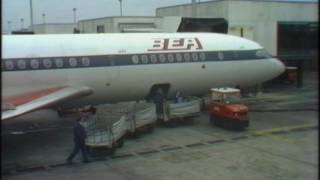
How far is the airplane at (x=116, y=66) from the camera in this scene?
756 inches

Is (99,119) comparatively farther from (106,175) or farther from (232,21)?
(232,21)

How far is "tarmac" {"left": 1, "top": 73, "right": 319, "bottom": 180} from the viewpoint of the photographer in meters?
13.9

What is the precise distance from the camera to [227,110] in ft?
66.4

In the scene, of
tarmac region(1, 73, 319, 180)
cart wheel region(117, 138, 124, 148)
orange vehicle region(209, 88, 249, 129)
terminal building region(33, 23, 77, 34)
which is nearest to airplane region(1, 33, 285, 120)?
orange vehicle region(209, 88, 249, 129)

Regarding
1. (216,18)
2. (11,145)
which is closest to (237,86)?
(11,145)

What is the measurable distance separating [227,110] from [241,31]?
22.1 metres

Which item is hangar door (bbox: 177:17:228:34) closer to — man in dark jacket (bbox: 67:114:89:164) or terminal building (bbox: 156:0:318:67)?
terminal building (bbox: 156:0:318:67)

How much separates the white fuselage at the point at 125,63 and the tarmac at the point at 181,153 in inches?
81.7

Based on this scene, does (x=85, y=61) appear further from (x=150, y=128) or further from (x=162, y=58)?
(x=150, y=128)

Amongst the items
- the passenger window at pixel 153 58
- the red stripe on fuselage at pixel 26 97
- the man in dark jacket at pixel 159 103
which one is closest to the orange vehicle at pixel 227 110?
the man in dark jacket at pixel 159 103

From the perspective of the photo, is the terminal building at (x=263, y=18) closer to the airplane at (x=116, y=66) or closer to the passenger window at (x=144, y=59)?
the airplane at (x=116, y=66)

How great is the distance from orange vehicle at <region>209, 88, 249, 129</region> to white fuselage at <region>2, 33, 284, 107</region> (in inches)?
50.6

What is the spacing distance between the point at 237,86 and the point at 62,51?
917cm

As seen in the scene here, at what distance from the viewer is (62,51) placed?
20.0 meters
